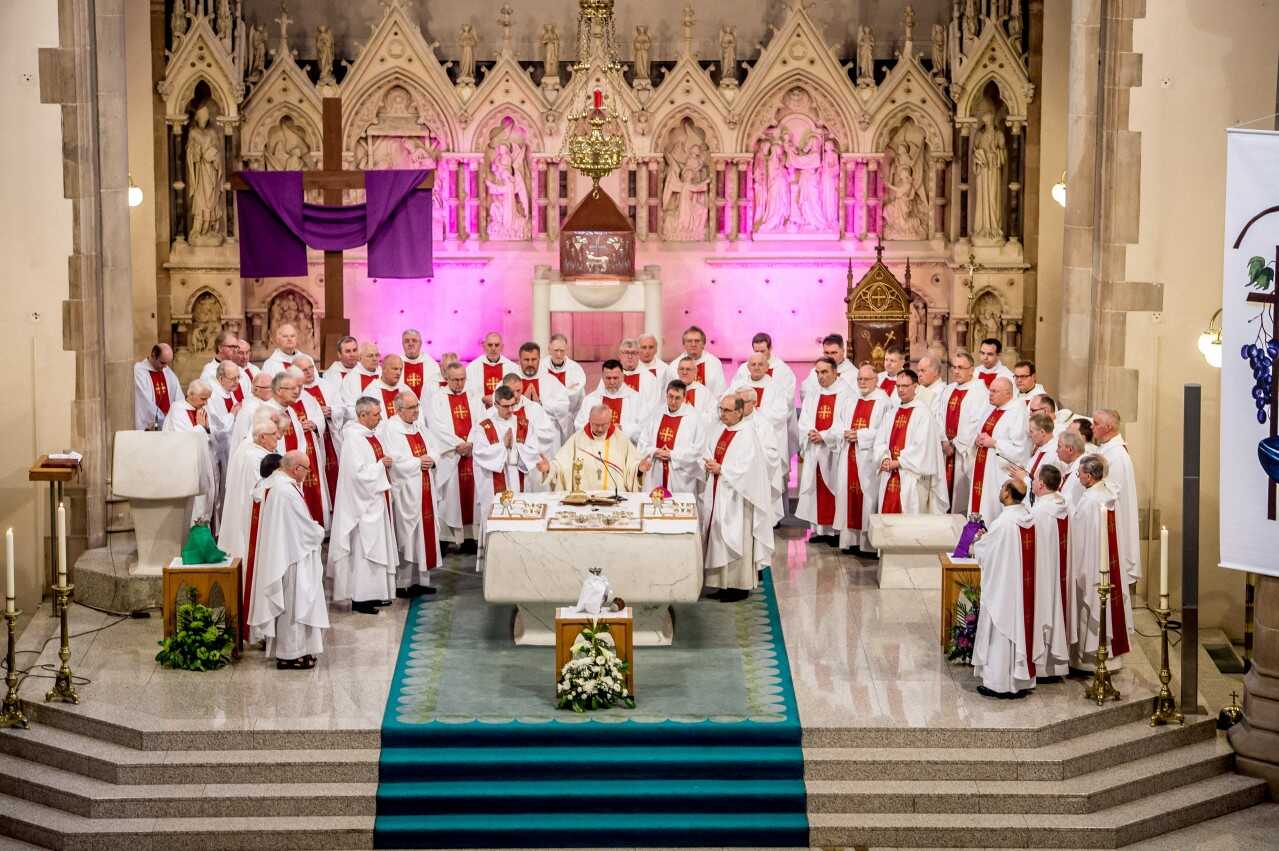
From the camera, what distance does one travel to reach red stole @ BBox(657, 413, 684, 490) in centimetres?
1434

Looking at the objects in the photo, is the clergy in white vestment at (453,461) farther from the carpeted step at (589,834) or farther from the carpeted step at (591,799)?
the carpeted step at (589,834)

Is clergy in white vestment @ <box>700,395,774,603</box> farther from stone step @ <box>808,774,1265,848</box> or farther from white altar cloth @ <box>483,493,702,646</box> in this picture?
stone step @ <box>808,774,1265,848</box>

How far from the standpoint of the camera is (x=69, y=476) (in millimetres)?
13891

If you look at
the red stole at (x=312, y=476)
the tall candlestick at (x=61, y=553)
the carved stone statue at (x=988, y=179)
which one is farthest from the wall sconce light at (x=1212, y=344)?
the tall candlestick at (x=61, y=553)

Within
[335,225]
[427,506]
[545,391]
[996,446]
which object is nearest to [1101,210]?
[996,446]

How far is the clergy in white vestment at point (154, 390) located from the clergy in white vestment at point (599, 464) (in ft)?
13.4

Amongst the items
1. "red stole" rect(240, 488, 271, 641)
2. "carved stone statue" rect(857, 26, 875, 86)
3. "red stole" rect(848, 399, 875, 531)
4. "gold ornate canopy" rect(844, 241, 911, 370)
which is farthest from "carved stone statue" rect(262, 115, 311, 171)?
"red stole" rect(240, 488, 271, 641)

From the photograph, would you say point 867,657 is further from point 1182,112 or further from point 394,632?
point 1182,112

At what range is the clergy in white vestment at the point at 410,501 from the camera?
14.0 m

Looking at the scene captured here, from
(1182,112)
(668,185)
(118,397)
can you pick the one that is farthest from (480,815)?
(668,185)

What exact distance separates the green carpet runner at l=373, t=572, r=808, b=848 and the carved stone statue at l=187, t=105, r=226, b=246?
368 inches

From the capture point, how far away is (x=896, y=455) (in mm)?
14891

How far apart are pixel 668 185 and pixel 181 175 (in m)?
5.04

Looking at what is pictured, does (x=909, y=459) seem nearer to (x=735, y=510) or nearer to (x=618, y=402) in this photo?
(x=735, y=510)
